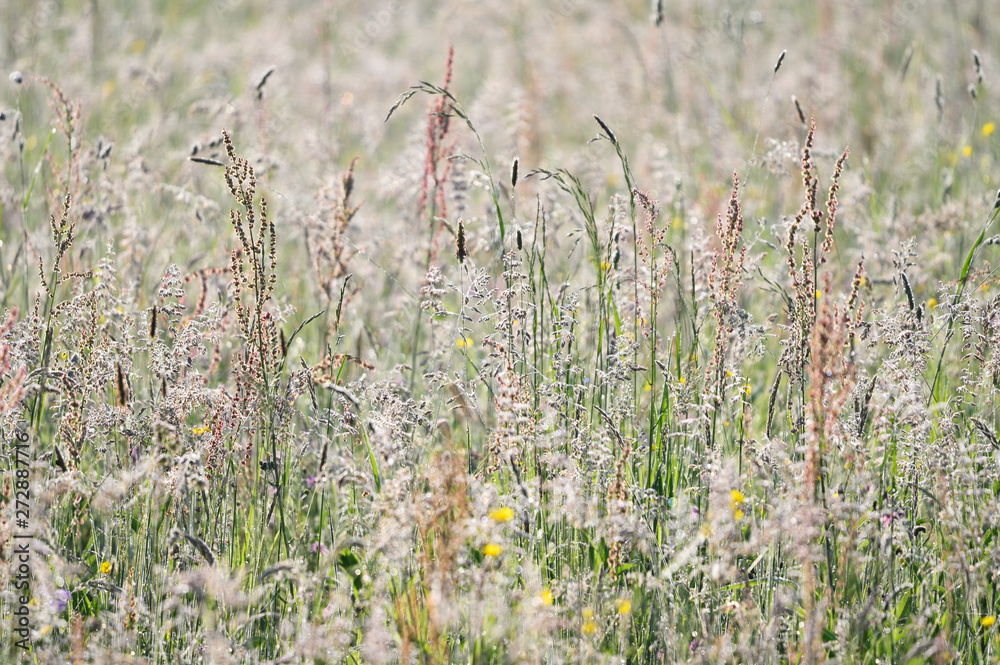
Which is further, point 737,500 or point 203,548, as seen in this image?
point 737,500

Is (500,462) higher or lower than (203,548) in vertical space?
higher

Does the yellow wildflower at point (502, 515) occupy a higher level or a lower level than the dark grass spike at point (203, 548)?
higher

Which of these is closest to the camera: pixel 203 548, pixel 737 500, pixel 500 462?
pixel 203 548

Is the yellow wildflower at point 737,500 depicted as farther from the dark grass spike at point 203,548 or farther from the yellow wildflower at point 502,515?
the dark grass spike at point 203,548

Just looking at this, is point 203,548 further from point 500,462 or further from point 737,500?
point 737,500

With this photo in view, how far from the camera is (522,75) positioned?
20.9 feet

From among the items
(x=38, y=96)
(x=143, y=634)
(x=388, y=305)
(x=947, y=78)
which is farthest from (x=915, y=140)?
(x=38, y=96)

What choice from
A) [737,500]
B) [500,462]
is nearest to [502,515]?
[500,462]

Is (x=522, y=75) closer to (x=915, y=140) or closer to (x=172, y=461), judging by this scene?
(x=915, y=140)

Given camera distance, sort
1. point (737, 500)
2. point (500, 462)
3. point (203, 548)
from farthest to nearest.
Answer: point (500, 462) < point (737, 500) < point (203, 548)

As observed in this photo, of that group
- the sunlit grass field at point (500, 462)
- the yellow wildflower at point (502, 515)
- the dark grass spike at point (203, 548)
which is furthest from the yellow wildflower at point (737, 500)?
the dark grass spike at point (203, 548)

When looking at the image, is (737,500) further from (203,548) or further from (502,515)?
(203,548)

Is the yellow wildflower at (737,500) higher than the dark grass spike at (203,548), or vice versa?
the yellow wildflower at (737,500)

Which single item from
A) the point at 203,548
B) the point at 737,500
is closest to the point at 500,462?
the point at 737,500
